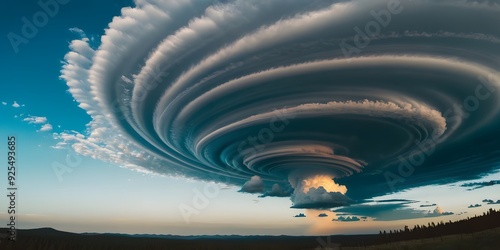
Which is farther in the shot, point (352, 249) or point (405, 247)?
point (352, 249)

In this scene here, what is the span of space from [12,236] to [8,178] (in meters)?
18.1

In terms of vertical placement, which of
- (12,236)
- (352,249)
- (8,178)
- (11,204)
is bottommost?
(352,249)

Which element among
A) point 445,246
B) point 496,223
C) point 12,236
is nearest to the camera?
point 12,236

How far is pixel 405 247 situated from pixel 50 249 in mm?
162452

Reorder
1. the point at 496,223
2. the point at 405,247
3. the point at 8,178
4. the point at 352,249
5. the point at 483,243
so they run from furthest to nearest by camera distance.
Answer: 1. the point at 496,223
2. the point at 352,249
3. the point at 405,247
4. the point at 483,243
5. the point at 8,178

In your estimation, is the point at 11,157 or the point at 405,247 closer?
the point at 11,157

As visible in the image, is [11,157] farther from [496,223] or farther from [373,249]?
[496,223]

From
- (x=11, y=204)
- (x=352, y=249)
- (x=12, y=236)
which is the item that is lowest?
(x=352, y=249)

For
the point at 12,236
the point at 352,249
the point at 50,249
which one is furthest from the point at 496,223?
the point at 50,249

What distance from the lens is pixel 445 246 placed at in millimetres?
114375

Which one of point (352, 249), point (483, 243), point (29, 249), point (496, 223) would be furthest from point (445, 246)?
point (29, 249)

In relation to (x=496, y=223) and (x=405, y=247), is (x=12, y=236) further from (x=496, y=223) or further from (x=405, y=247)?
(x=496, y=223)

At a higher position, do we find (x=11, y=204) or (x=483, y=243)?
(x=11, y=204)

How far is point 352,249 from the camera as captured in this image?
568 feet
